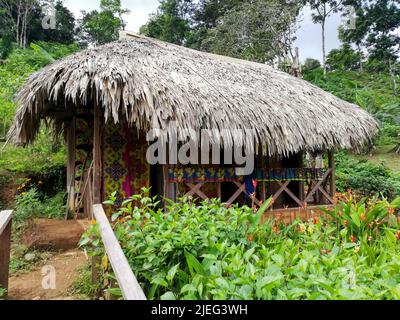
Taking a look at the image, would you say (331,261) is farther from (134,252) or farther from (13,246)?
(13,246)

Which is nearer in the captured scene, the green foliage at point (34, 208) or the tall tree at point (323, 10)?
the green foliage at point (34, 208)

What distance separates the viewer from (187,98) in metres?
4.41

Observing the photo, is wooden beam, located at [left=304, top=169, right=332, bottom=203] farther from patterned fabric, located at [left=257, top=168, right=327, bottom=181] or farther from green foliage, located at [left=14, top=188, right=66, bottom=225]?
green foliage, located at [left=14, top=188, right=66, bottom=225]

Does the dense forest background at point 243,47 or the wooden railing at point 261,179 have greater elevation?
the dense forest background at point 243,47

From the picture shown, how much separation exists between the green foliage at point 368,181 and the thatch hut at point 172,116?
2.05m

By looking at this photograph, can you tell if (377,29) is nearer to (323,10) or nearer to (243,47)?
(323,10)

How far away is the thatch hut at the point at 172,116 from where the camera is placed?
4.16m

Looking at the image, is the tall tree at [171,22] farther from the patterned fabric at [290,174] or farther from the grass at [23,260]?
the grass at [23,260]

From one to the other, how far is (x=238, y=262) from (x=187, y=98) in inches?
119
